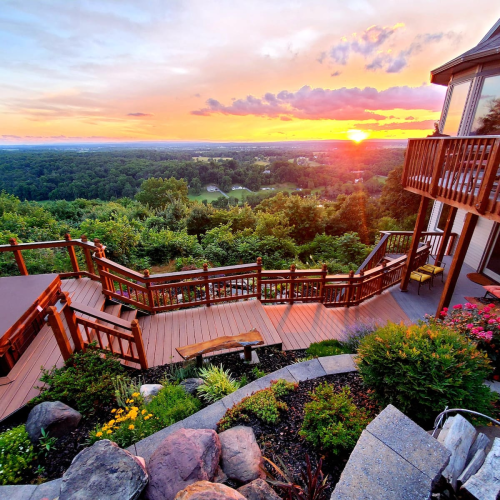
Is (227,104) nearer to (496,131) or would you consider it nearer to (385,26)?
(385,26)

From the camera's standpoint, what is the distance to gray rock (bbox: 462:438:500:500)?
1600mm

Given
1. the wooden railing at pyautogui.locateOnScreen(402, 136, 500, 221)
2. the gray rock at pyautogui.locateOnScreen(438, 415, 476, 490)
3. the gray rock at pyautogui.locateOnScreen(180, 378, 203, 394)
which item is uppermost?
the wooden railing at pyautogui.locateOnScreen(402, 136, 500, 221)

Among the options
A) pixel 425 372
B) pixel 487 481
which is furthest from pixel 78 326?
pixel 487 481

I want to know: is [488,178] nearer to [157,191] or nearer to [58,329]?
[58,329]

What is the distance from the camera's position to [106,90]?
611 inches

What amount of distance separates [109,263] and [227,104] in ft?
97.1

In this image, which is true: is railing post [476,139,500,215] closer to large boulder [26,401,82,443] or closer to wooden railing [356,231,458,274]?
wooden railing [356,231,458,274]

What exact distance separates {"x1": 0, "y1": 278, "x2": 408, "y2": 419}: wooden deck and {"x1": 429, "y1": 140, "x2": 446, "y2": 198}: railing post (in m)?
2.79

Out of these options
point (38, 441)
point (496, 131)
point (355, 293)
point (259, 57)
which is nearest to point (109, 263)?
point (38, 441)

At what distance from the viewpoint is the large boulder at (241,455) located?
2254mm

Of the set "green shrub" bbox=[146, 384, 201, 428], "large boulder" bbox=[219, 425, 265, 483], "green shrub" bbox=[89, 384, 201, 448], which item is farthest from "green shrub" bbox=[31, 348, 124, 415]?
"large boulder" bbox=[219, 425, 265, 483]

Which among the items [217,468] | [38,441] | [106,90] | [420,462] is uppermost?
[106,90]

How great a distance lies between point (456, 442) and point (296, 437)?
135 cm

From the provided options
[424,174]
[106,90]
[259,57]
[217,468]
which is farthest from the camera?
[106,90]
